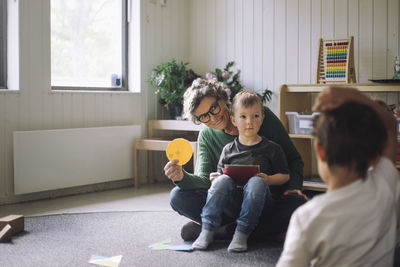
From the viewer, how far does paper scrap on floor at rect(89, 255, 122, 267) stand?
2.06 meters

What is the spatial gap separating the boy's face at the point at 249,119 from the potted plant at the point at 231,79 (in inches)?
70.1

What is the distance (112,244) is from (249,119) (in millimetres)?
926

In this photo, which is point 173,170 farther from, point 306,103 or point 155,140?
point 306,103

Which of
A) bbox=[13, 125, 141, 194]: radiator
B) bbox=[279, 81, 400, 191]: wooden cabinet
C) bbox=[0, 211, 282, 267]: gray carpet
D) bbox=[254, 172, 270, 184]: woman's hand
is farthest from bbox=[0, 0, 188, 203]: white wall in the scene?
bbox=[254, 172, 270, 184]: woman's hand

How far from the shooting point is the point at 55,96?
3572 mm

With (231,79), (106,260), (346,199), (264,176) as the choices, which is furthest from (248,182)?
(231,79)

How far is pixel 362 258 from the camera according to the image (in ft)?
3.64

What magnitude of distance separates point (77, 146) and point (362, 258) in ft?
9.43

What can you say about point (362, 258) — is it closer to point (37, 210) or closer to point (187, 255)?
point (187, 255)

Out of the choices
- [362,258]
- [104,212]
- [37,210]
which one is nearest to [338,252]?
[362,258]

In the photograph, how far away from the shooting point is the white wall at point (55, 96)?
3.33 meters

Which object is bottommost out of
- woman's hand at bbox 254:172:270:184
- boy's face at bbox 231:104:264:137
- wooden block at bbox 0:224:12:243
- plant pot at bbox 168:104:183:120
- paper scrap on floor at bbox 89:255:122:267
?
paper scrap on floor at bbox 89:255:122:267

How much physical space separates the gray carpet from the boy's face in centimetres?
55

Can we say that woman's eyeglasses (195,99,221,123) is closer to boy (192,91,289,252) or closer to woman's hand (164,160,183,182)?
boy (192,91,289,252)
